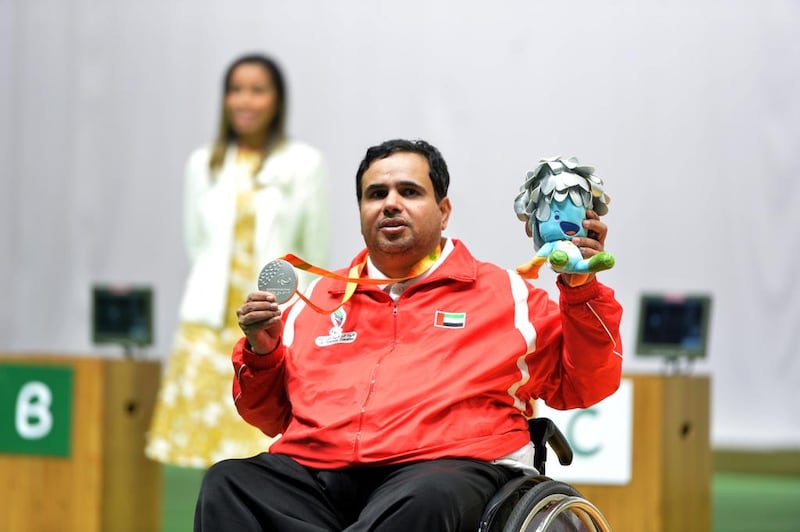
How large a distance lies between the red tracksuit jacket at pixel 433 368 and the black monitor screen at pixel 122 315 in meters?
2.41

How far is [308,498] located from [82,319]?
4916 millimetres

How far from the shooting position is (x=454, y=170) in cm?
638

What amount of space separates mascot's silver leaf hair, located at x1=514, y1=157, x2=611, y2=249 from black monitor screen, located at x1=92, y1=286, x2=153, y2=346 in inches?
109

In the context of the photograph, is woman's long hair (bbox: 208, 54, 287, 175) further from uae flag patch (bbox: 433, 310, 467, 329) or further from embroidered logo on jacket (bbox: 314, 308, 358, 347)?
uae flag patch (bbox: 433, 310, 467, 329)

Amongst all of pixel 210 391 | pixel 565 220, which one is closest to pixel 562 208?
pixel 565 220

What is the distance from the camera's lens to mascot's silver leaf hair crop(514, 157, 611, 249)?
235cm

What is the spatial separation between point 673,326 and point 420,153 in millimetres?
2346

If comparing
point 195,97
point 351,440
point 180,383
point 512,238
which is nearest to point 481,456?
point 351,440

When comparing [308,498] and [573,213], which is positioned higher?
[573,213]

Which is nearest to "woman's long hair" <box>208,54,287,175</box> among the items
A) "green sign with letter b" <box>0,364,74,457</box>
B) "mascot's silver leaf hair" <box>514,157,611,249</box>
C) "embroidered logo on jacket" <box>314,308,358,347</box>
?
"green sign with letter b" <box>0,364,74,457</box>

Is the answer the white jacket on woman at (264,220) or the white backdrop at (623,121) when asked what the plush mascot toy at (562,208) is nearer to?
the white jacket on woman at (264,220)

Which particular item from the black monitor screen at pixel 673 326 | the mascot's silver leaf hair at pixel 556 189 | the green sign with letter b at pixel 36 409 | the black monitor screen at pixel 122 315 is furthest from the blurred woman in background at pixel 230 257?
the mascot's silver leaf hair at pixel 556 189

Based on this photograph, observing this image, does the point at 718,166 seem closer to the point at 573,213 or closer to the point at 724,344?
the point at 724,344

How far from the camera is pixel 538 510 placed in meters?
2.29
